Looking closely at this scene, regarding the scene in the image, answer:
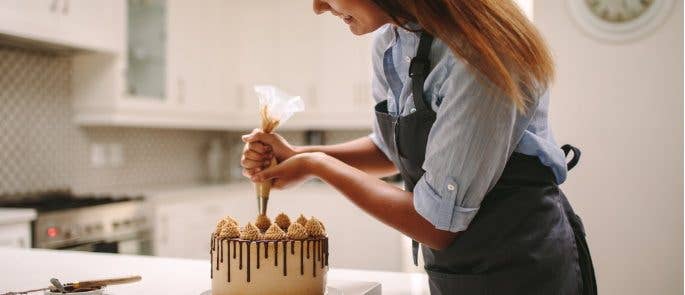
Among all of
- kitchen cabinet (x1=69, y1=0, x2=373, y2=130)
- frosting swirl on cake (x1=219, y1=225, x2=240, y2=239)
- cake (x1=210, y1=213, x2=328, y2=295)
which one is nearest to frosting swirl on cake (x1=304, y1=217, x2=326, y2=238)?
cake (x1=210, y1=213, x2=328, y2=295)

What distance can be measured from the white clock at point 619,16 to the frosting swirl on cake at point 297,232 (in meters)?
1.70

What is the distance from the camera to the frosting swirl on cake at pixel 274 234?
942 millimetres

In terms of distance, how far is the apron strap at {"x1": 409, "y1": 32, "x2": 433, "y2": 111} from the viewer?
0.97m

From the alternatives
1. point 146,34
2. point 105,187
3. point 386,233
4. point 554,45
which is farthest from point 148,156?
point 554,45

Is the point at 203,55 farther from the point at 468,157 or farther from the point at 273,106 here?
the point at 468,157

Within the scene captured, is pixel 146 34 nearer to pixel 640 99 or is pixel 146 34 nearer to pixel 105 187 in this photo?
pixel 105 187

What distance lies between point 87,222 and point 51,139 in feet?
2.44

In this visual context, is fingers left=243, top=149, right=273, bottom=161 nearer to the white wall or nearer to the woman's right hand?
the woman's right hand

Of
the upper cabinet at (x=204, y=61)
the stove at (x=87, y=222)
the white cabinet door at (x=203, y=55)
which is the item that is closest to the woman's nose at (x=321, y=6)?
the stove at (x=87, y=222)

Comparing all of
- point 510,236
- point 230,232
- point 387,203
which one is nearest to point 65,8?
point 230,232

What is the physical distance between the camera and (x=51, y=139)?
327 cm

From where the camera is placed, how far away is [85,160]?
352cm

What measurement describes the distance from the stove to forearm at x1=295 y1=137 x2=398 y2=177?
1.72 metres

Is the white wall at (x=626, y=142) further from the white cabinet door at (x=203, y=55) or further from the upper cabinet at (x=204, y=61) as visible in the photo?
the white cabinet door at (x=203, y=55)
